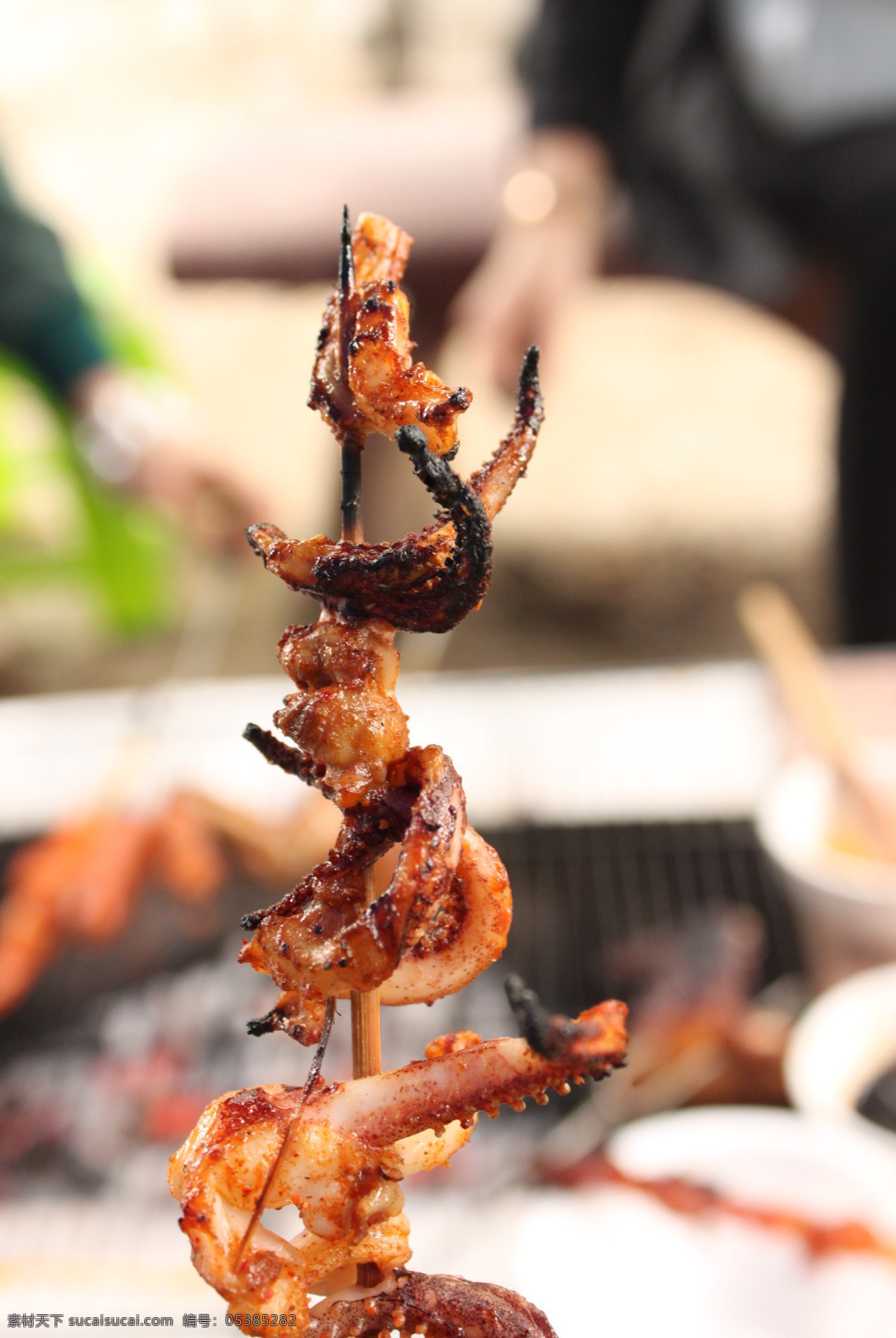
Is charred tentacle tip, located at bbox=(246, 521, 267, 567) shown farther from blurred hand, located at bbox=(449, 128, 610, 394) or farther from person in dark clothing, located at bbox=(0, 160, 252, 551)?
person in dark clothing, located at bbox=(0, 160, 252, 551)

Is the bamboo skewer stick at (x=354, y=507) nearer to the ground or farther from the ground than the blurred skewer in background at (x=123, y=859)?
farther from the ground

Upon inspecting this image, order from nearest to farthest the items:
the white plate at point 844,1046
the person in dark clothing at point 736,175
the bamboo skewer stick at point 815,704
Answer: the white plate at point 844,1046, the bamboo skewer stick at point 815,704, the person in dark clothing at point 736,175

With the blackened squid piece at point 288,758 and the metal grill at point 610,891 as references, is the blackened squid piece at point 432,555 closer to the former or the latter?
the blackened squid piece at point 288,758

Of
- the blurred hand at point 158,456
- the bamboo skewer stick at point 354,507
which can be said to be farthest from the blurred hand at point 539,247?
the bamboo skewer stick at point 354,507

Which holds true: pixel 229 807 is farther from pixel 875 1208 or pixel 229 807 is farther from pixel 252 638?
pixel 252 638

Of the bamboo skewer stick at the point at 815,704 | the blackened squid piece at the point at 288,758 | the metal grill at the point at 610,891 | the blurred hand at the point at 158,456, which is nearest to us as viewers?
the blackened squid piece at the point at 288,758

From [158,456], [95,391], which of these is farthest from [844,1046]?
[95,391]
